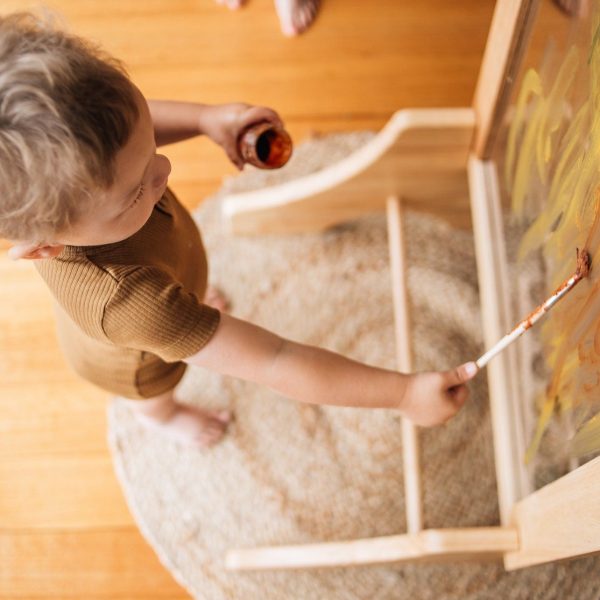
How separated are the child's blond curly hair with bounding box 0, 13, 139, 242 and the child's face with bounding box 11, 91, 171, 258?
0.01 meters

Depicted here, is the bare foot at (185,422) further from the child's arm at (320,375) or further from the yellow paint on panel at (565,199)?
the yellow paint on panel at (565,199)

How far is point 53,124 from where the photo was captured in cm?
44

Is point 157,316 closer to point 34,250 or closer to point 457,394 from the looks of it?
point 34,250

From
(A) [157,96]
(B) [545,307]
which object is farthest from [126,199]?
(A) [157,96]

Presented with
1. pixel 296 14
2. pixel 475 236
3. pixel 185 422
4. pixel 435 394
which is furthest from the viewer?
pixel 296 14

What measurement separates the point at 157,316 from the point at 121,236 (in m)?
0.07

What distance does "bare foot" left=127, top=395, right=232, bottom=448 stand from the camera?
917 millimetres

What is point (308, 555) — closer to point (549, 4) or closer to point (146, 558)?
point (146, 558)

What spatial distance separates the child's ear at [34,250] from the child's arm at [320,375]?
14cm

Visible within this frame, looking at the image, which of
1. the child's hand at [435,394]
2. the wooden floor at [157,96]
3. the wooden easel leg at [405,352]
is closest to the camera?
the child's hand at [435,394]

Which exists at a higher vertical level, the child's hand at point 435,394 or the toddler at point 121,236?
the toddler at point 121,236

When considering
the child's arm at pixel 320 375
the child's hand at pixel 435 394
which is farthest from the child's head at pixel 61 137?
the child's hand at pixel 435 394

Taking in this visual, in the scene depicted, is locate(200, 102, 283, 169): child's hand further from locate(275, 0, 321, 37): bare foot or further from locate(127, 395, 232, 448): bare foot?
locate(275, 0, 321, 37): bare foot

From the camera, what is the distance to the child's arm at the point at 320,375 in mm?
611
